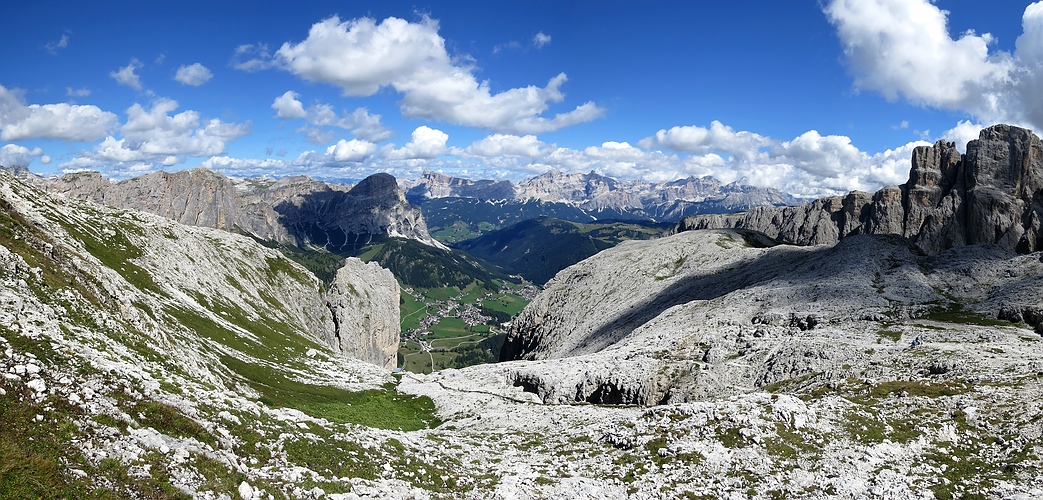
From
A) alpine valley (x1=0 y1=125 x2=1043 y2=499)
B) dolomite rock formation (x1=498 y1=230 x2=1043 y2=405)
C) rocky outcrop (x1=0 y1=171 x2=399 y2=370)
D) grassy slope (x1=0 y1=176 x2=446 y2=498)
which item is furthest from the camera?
dolomite rock formation (x1=498 y1=230 x2=1043 y2=405)

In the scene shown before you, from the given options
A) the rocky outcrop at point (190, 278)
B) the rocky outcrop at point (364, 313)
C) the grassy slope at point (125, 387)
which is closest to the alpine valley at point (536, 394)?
the grassy slope at point (125, 387)

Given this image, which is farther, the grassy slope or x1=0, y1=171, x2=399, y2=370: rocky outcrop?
x1=0, y1=171, x2=399, y2=370: rocky outcrop

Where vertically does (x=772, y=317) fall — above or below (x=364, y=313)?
above

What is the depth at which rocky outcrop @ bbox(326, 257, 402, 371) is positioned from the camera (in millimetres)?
140500

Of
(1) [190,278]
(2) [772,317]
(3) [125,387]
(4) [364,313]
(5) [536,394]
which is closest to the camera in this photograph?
(3) [125,387]

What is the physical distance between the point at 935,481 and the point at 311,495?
96.3ft

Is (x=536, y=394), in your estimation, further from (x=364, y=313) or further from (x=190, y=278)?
(x=364, y=313)

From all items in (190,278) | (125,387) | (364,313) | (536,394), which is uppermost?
(190,278)

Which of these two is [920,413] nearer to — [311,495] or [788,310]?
[311,495]

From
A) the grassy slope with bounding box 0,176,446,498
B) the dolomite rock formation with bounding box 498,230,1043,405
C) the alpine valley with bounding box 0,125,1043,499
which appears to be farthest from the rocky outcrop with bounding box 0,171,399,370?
the dolomite rock formation with bounding box 498,230,1043,405

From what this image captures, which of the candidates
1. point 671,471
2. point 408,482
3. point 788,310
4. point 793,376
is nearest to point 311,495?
point 408,482

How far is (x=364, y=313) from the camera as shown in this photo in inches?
5896

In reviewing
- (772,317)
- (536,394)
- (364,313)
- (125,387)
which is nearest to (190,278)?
(364,313)

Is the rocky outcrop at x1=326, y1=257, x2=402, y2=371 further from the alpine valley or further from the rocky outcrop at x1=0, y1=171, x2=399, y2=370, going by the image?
the alpine valley
